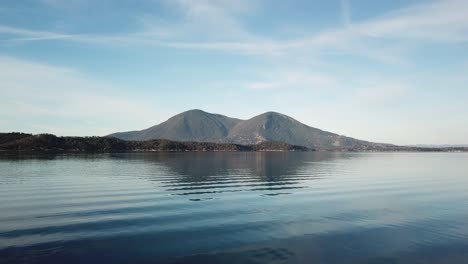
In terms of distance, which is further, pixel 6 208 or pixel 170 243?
pixel 6 208

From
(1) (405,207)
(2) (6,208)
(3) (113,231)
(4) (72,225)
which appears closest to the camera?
(3) (113,231)

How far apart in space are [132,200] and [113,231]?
51.6ft

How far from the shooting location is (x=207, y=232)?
93.9 feet

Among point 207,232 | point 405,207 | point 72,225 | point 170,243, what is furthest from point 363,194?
point 72,225

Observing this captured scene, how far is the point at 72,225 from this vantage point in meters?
30.3

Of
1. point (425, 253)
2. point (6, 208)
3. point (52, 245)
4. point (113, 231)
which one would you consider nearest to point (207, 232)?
point (113, 231)

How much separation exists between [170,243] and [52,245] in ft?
26.1

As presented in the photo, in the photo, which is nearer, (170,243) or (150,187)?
(170,243)

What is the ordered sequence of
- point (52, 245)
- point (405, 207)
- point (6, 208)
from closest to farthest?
point (52, 245), point (6, 208), point (405, 207)

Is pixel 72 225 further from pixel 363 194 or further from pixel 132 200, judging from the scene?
pixel 363 194

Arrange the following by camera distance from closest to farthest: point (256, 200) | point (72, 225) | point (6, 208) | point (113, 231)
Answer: point (113, 231) → point (72, 225) → point (6, 208) → point (256, 200)

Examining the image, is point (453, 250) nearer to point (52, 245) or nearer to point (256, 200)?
point (256, 200)

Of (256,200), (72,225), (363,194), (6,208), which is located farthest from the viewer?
(363,194)

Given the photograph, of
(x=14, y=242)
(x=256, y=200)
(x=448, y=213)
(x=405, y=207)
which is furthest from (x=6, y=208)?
(x=448, y=213)
